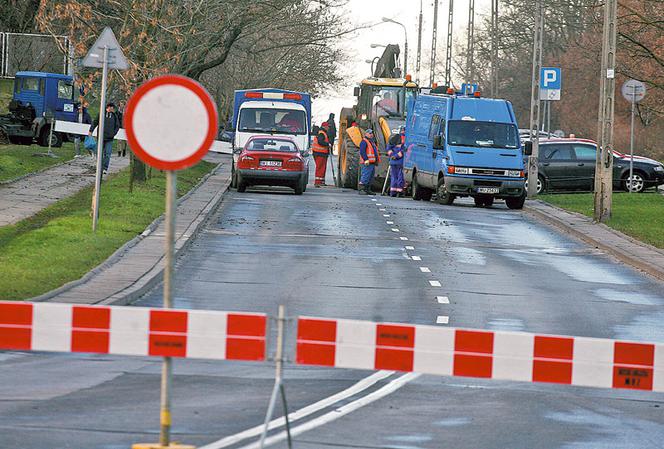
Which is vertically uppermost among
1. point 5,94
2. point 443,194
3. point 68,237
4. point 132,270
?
point 5,94

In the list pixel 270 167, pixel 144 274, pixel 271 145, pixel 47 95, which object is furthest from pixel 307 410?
pixel 47 95

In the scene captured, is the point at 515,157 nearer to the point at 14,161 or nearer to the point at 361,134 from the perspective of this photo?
the point at 361,134

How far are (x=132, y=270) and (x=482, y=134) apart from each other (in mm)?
19652

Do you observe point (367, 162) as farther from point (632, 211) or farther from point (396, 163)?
point (632, 211)

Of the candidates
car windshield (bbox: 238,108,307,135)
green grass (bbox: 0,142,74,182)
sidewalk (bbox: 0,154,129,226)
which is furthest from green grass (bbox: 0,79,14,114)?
car windshield (bbox: 238,108,307,135)

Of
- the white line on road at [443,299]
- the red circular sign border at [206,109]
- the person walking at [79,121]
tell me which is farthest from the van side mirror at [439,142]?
the red circular sign border at [206,109]

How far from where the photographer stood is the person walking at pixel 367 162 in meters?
39.8

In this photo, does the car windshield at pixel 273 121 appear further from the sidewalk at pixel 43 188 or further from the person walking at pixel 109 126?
the person walking at pixel 109 126

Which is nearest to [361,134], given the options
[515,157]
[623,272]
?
[515,157]

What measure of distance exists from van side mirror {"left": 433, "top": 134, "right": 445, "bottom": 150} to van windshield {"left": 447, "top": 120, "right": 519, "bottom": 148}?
0.51ft

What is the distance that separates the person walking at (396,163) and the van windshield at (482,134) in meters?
3.52

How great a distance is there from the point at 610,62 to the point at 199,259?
12.3 meters

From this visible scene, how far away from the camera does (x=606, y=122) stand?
99.9 feet

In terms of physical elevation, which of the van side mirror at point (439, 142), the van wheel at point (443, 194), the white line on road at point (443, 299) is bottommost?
the white line on road at point (443, 299)
